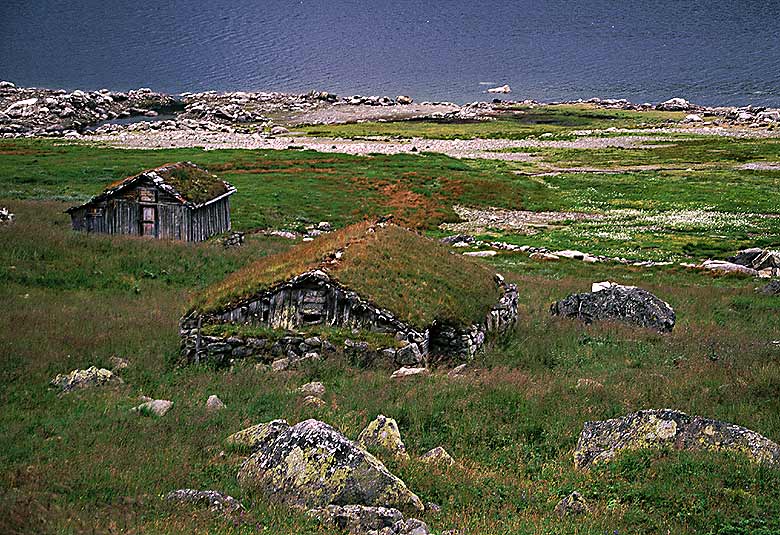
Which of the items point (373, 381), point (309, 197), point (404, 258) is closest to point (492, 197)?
point (309, 197)

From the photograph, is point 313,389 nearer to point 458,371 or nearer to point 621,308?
point 458,371

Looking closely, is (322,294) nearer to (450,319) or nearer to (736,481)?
(450,319)

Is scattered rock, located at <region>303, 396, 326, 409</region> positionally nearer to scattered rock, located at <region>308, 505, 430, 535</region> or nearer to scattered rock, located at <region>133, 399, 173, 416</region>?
scattered rock, located at <region>133, 399, 173, 416</region>

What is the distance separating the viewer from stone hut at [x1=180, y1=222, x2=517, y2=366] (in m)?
19.9

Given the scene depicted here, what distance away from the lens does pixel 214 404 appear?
617 inches

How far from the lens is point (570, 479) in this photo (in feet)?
39.9

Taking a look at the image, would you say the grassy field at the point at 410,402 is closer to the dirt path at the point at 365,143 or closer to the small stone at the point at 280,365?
the small stone at the point at 280,365

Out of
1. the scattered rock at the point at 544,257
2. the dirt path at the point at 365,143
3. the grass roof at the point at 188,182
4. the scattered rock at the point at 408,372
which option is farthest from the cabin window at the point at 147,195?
the dirt path at the point at 365,143

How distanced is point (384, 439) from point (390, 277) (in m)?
9.07

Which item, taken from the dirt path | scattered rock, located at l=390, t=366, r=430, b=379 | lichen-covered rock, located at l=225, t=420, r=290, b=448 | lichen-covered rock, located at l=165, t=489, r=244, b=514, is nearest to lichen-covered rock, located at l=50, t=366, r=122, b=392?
lichen-covered rock, located at l=225, t=420, r=290, b=448

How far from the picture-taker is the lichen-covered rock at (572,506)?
35.6 ft

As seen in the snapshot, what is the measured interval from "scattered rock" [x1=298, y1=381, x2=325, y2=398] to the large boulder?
39.2 feet

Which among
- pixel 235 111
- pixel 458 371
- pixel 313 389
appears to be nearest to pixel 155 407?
pixel 313 389

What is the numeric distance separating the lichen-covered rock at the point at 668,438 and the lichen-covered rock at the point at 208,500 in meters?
5.66
